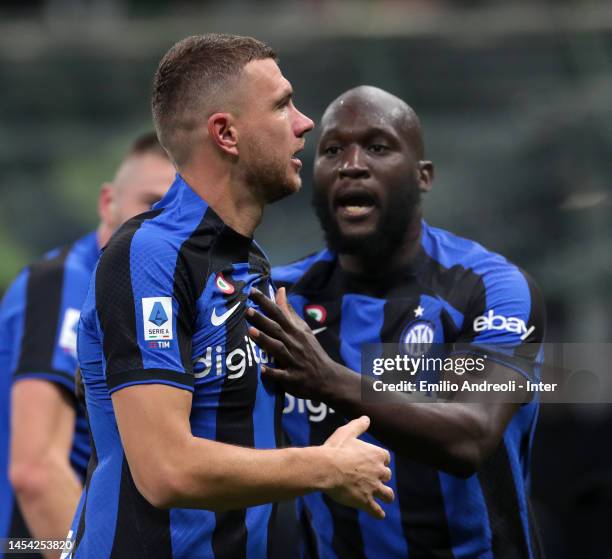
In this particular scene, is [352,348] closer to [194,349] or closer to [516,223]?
[194,349]

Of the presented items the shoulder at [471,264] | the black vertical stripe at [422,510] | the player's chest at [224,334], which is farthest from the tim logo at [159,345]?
the shoulder at [471,264]

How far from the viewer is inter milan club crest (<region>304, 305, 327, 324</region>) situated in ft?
12.6

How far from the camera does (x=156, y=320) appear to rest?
2.62 metres

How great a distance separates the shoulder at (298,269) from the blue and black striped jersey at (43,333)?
3.12 feet

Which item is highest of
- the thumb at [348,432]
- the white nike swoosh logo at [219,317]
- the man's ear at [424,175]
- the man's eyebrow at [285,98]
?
the man's ear at [424,175]

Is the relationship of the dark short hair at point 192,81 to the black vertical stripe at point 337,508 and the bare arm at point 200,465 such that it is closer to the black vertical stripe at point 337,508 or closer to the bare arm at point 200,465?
the bare arm at point 200,465

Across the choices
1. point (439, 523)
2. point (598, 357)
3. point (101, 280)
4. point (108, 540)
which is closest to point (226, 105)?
point (101, 280)

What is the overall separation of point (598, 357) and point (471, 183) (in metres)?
5.94

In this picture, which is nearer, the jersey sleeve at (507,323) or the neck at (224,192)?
the neck at (224,192)

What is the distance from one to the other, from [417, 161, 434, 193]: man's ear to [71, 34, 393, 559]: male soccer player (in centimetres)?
106

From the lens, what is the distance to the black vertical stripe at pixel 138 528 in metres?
2.71

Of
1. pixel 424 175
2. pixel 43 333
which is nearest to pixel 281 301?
pixel 424 175

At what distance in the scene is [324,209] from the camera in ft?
12.9

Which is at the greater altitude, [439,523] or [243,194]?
[243,194]
